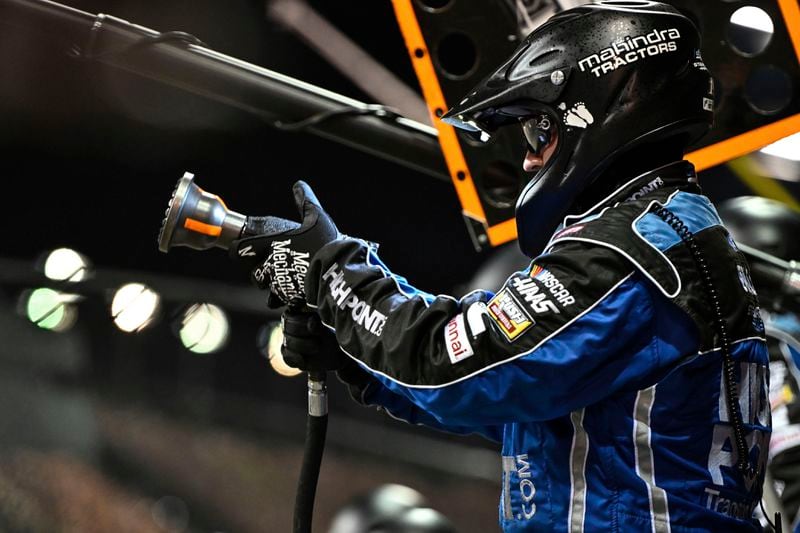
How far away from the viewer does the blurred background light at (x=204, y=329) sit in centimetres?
366

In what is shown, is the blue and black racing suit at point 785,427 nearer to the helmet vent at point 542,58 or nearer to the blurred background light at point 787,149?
the blurred background light at point 787,149

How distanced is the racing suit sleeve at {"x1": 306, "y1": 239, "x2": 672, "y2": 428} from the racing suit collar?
0.54 ft

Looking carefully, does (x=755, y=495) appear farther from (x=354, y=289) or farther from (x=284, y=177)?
(x=284, y=177)

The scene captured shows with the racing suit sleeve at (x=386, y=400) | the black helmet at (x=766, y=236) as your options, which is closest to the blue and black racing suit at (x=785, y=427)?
the black helmet at (x=766, y=236)

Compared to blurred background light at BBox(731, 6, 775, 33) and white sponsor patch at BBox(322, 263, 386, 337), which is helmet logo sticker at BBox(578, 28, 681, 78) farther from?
blurred background light at BBox(731, 6, 775, 33)

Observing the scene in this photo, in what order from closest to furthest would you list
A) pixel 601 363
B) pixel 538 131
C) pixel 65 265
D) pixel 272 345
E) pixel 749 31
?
pixel 601 363 < pixel 538 131 < pixel 749 31 < pixel 65 265 < pixel 272 345

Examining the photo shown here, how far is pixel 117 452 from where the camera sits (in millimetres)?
3660

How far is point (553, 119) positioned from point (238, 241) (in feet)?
1.82

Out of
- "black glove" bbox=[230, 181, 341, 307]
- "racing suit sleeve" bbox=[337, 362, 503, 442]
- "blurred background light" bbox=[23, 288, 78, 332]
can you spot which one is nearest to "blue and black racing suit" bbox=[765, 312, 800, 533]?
"racing suit sleeve" bbox=[337, 362, 503, 442]

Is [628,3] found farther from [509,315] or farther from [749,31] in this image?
[749,31]

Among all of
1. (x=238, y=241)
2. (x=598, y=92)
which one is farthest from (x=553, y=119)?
(x=238, y=241)

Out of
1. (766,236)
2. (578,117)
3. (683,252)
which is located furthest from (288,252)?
(766,236)

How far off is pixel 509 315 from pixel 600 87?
438 mm

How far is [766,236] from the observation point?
9.62ft
